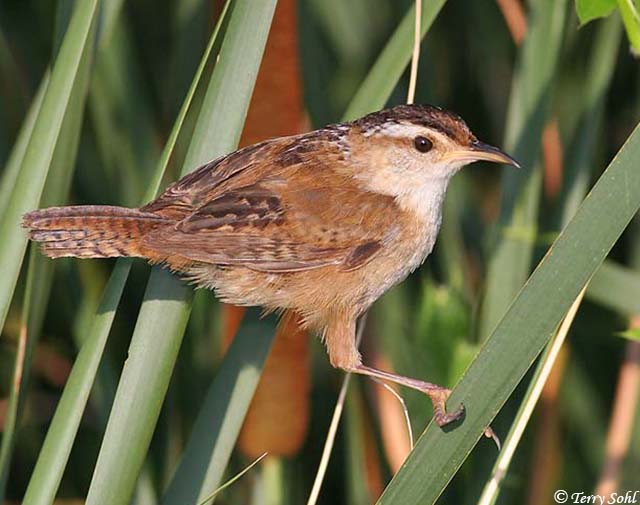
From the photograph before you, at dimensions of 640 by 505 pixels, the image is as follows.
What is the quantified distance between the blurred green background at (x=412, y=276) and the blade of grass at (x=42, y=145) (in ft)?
0.53

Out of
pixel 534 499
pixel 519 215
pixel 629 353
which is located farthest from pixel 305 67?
pixel 534 499

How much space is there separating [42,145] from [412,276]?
70.1 inches

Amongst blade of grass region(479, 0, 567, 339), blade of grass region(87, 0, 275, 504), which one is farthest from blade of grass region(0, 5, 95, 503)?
blade of grass region(479, 0, 567, 339)

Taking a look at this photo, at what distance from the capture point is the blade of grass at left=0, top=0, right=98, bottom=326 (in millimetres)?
1756

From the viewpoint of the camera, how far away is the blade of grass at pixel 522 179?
2.36m

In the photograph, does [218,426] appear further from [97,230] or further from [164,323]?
[97,230]

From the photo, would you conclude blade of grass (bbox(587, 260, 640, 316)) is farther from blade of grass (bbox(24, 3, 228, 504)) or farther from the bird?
blade of grass (bbox(24, 3, 228, 504))

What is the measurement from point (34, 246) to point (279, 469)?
0.99 m

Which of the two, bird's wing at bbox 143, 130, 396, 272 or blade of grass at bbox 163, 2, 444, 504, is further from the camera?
bird's wing at bbox 143, 130, 396, 272

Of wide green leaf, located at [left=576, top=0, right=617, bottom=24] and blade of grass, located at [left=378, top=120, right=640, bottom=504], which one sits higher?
wide green leaf, located at [left=576, top=0, right=617, bottom=24]

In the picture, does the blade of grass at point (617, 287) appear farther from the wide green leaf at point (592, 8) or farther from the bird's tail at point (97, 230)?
the bird's tail at point (97, 230)

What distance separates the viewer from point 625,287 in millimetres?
2586

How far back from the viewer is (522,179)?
2.46 meters

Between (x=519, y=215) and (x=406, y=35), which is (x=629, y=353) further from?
(x=406, y=35)
